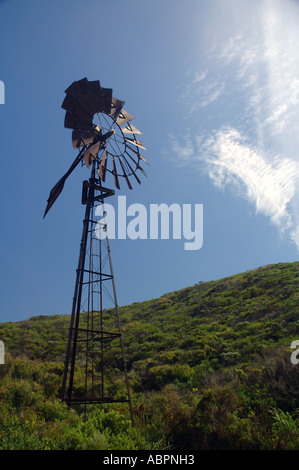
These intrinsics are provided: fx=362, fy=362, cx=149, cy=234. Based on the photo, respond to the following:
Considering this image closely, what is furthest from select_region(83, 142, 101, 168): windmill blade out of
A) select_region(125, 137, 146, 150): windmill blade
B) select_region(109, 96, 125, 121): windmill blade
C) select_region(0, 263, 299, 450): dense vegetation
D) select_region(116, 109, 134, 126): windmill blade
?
select_region(0, 263, 299, 450): dense vegetation

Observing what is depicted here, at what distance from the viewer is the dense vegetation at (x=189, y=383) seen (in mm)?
9094

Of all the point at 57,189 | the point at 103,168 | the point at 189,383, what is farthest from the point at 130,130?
the point at 189,383

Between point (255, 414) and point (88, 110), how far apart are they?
11.3 m

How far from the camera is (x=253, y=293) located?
1162 inches

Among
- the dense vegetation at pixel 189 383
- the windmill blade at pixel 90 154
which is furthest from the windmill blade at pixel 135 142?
the dense vegetation at pixel 189 383

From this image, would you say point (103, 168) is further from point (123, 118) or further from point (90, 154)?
point (123, 118)

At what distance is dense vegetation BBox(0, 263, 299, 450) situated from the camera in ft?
29.8

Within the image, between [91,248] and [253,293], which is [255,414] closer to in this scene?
[91,248]

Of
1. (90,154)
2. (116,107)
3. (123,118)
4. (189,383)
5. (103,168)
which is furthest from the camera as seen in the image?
(189,383)

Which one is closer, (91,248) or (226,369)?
(91,248)

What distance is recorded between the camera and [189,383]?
16062 millimetres

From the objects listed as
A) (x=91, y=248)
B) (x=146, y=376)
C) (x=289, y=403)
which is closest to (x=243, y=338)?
(x=146, y=376)

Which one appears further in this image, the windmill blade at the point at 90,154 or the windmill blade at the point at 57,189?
the windmill blade at the point at 57,189

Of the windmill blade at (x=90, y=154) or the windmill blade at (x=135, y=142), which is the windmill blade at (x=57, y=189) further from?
the windmill blade at (x=135, y=142)
